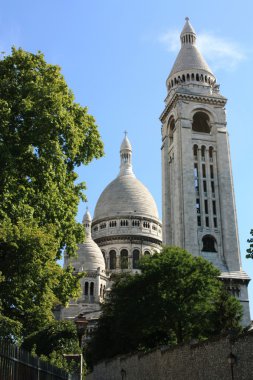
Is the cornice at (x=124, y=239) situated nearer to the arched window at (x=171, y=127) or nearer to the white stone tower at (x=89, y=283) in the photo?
the white stone tower at (x=89, y=283)

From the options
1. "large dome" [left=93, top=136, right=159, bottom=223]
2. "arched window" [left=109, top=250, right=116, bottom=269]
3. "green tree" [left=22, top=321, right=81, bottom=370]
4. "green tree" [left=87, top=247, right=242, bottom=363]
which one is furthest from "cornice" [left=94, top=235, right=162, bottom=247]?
"green tree" [left=87, top=247, right=242, bottom=363]

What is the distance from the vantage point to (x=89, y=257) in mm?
85125

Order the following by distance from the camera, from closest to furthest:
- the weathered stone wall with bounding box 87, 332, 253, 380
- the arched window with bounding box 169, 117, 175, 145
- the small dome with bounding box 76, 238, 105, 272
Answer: the weathered stone wall with bounding box 87, 332, 253, 380, the arched window with bounding box 169, 117, 175, 145, the small dome with bounding box 76, 238, 105, 272

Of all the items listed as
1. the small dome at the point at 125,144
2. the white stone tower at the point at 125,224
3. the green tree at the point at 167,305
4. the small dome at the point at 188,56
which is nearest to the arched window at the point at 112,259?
the white stone tower at the point at 125,224

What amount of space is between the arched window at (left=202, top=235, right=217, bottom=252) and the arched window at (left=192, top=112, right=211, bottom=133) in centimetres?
1633

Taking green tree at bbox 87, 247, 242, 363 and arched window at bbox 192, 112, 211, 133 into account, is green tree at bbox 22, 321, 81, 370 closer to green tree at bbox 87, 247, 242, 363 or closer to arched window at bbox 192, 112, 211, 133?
green tree at bbox 87, 247, 242, 363

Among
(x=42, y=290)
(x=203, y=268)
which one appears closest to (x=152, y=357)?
(x=42, y=290)

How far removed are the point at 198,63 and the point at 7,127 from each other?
195 ft

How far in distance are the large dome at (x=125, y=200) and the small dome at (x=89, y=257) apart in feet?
50.6

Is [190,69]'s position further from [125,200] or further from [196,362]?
[196,362]

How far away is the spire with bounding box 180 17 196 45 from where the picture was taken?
82.1 metres

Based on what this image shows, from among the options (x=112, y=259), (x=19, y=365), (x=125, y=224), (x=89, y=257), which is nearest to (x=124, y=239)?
(x=112, y=259)

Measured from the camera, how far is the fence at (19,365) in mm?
10898

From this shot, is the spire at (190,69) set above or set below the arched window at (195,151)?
above
